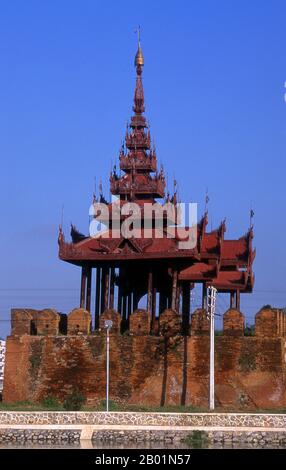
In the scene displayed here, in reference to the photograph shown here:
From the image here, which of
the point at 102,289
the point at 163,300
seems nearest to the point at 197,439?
the point at 102,289

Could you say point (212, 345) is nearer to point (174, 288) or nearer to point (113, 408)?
point (113, 408)

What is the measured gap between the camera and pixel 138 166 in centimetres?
4688

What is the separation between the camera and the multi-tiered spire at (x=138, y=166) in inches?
1820

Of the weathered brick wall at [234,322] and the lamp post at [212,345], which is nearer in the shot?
the lamp post at [212,345]

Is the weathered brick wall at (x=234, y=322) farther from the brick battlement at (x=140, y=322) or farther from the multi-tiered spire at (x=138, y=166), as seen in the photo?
the multi-tiered spire at (x=138, y=166)

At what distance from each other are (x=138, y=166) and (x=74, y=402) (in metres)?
12.5

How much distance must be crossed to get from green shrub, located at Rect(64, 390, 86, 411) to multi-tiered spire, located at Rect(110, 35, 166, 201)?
999 centimetres

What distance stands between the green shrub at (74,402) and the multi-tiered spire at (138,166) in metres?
9.99

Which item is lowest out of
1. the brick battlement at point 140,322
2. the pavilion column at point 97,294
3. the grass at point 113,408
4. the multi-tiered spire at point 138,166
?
the grass at point 113,408

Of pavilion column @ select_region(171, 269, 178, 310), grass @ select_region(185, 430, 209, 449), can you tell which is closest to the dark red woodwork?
pavilion column @ select_region(171, 269, 178, 310)

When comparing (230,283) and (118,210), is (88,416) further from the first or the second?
(230,283)

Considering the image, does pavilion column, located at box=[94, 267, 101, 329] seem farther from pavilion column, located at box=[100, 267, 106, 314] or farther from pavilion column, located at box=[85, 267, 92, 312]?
pavilion column, located at box=[85, 267, 92, 312]

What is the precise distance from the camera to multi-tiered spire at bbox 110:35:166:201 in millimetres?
46219

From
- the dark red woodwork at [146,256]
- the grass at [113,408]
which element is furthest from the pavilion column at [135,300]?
the grass at [113,408]
